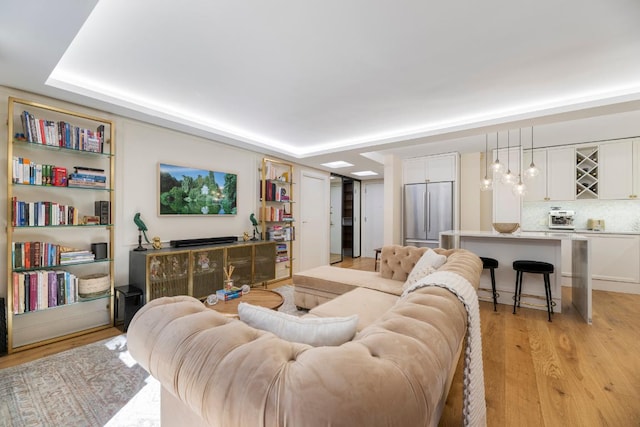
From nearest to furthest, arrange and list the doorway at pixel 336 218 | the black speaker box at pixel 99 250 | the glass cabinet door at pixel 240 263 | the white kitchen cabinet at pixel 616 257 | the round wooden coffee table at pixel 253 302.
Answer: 1. the round wooden coffee table at pixel 253 302
2. the black speaker box at pixel 99 250
3. the glass cabinet door at pixel 240 263
4. the white kitchen cabinet at pixel 616 257
5. the doorway at pixel 336 218

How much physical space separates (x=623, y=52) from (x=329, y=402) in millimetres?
3137

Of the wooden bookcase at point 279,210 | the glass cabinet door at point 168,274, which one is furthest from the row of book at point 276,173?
the glass cabinet door at point 168,274

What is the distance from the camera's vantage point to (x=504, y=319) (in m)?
3.07

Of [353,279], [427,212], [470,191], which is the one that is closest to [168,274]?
[353,279]

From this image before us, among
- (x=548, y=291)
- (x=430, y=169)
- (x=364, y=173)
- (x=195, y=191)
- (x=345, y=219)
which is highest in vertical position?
(x=364, y=173)

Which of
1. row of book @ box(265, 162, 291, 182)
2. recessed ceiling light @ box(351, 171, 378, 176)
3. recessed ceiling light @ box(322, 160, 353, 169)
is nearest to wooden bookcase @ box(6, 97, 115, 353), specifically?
row of book @ box(265, 162, 291, 182)

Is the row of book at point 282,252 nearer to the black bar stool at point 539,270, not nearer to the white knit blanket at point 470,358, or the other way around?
the black bar stool at point 539,270

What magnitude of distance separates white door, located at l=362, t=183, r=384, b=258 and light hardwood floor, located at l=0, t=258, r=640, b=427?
423 cm

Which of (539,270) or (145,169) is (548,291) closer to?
(539,270)

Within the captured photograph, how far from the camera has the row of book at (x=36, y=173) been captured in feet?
7.67

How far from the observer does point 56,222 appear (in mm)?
2510

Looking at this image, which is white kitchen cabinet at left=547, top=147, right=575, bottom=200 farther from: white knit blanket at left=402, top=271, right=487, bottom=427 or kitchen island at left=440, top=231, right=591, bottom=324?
white knit blanket at left=402, top=271, right=487, bottom=427

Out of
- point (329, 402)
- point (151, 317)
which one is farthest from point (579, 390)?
point (151, 317)

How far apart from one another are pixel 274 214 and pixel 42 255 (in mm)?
2907
